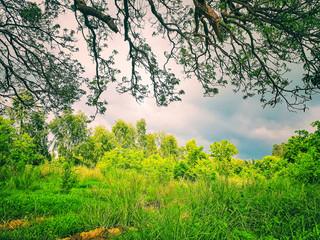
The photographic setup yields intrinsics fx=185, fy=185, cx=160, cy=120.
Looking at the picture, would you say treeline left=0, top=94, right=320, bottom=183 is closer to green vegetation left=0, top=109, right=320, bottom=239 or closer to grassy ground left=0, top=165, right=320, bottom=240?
green vegetation left=0, top=109, right=320, bottom=239

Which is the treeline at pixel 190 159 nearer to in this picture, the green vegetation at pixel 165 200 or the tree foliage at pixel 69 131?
the green vegetation at pixel 165 200

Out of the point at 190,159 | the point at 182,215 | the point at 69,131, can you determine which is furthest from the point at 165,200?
the point at 69,131

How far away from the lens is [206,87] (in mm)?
7527

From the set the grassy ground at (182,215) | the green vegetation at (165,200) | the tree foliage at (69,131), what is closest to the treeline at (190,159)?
the green vegetation at (165,200)

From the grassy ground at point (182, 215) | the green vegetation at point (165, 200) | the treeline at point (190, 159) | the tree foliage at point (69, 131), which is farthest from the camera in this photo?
the tree foliage at point (69, 131)

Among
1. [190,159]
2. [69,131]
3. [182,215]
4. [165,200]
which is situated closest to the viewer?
[182,215]

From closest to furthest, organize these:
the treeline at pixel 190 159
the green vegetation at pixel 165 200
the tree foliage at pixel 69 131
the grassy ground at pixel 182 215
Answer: the grassy ground at pixel 182 215 → the green vegetation at pixel 165 200 → the treeline at pixel 190 159 → the tree foliage at pixel 69 131

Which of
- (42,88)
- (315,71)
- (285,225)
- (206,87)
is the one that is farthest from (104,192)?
(315,71)

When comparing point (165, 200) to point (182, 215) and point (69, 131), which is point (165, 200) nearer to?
point (182, 215)

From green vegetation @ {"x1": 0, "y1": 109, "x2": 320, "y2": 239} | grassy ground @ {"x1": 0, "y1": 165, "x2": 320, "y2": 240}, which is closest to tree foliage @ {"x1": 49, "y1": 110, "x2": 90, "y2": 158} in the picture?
green vegetation @ {"x1": 0, "y1": 109, "x2": 320, "y2": 239}

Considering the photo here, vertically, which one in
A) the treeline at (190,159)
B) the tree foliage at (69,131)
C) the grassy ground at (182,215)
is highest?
the tree foliage at (69,131)

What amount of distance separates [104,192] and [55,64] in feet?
20.8

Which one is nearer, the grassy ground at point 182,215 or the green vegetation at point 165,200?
the grassy ground at point 182,215

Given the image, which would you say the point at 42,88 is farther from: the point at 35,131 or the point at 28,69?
the point at 35,131
